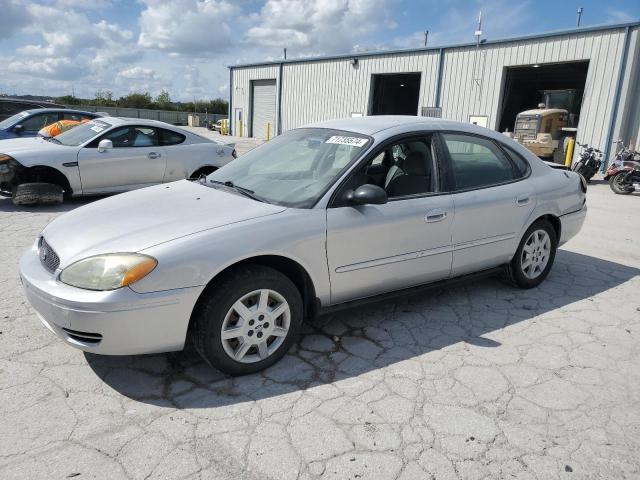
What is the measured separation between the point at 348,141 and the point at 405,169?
51cm

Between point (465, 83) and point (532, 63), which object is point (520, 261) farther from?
point (465, 83)

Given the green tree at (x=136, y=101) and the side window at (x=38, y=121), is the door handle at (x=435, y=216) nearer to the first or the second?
the side window at (x=38, y=121)

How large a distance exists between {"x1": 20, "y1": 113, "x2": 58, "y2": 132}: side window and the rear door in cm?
941

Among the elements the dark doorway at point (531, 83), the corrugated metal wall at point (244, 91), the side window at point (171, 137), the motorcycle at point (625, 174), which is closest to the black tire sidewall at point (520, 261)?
the side window at point (171, 137)

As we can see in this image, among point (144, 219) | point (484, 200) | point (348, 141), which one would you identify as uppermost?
point (348, 141)

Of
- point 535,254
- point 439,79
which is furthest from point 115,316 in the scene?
point 439,79

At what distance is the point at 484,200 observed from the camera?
13.0ft

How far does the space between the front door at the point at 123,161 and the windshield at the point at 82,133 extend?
17cm

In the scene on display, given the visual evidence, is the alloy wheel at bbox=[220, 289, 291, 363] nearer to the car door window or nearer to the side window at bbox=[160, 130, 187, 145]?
the car door window

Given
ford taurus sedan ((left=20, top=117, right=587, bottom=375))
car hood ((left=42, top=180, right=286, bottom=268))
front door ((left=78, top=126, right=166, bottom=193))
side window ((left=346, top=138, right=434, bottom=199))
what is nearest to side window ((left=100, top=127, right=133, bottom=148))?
front door ((left=78, top=126, right=166, bottom=193))

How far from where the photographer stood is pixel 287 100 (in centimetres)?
2705

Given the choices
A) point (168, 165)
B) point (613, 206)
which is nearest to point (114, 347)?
point (168, 165)

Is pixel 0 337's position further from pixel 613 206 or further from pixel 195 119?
pixel 195 119

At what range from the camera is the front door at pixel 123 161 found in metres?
7.43
